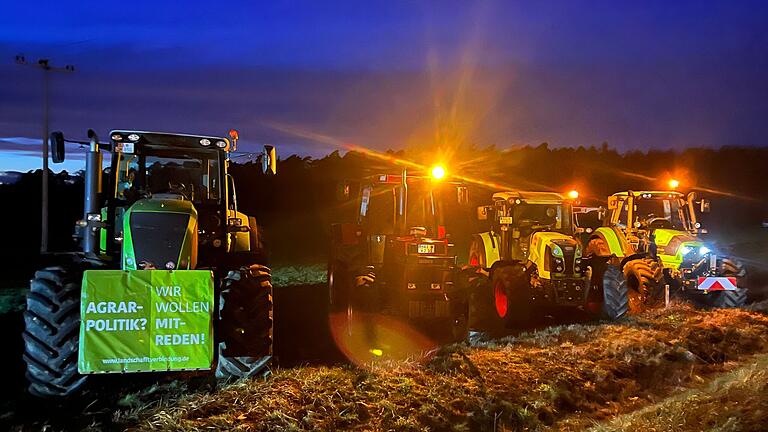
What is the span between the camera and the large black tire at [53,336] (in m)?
5.88

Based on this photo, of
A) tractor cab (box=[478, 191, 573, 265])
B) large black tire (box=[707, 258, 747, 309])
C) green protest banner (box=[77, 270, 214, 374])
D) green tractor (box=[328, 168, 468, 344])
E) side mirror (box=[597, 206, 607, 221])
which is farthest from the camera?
side mirror (box=[597, 206, 607, 221])

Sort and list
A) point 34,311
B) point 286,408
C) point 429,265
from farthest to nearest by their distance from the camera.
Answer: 1. point 429,265
2. point 34,311
3. point 286,408

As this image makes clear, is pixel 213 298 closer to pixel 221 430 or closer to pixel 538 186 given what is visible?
pixel 221 430

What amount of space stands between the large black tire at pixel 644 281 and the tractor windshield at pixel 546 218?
4.48 ft

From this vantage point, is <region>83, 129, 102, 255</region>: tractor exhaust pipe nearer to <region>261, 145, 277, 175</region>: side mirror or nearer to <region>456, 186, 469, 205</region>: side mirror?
<region>261, 145, 277, 175</region>: side mirror

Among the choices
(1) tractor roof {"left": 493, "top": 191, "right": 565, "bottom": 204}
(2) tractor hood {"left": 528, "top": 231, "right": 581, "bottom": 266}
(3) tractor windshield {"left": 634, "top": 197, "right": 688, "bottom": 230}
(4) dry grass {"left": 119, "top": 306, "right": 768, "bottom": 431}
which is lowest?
(4) dry grass {"left": 119, "top": 306, "right": 768, "bottom": 431}

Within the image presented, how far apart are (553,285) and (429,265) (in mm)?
2979

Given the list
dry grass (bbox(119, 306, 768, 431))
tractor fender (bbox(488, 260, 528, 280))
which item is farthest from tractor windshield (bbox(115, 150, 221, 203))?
tractor fender (bbox(488, 260, 528, 280))

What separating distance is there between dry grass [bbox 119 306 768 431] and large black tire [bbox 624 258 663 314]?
220cm

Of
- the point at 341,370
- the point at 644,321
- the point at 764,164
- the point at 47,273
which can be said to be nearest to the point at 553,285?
the point at 644,321

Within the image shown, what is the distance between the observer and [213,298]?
617 centimetres

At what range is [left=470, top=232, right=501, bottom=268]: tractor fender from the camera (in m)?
12.9

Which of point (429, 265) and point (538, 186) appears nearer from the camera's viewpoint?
point (429, 265)

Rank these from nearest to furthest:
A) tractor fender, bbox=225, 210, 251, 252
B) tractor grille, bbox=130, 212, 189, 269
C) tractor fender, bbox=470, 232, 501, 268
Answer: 1. tractor grille, bbox=130, 212, 189, 269
2. tractor fender, bbox=225, 210, 251, 252
3. tractor fender, bbox=470, 232, 501, 268
